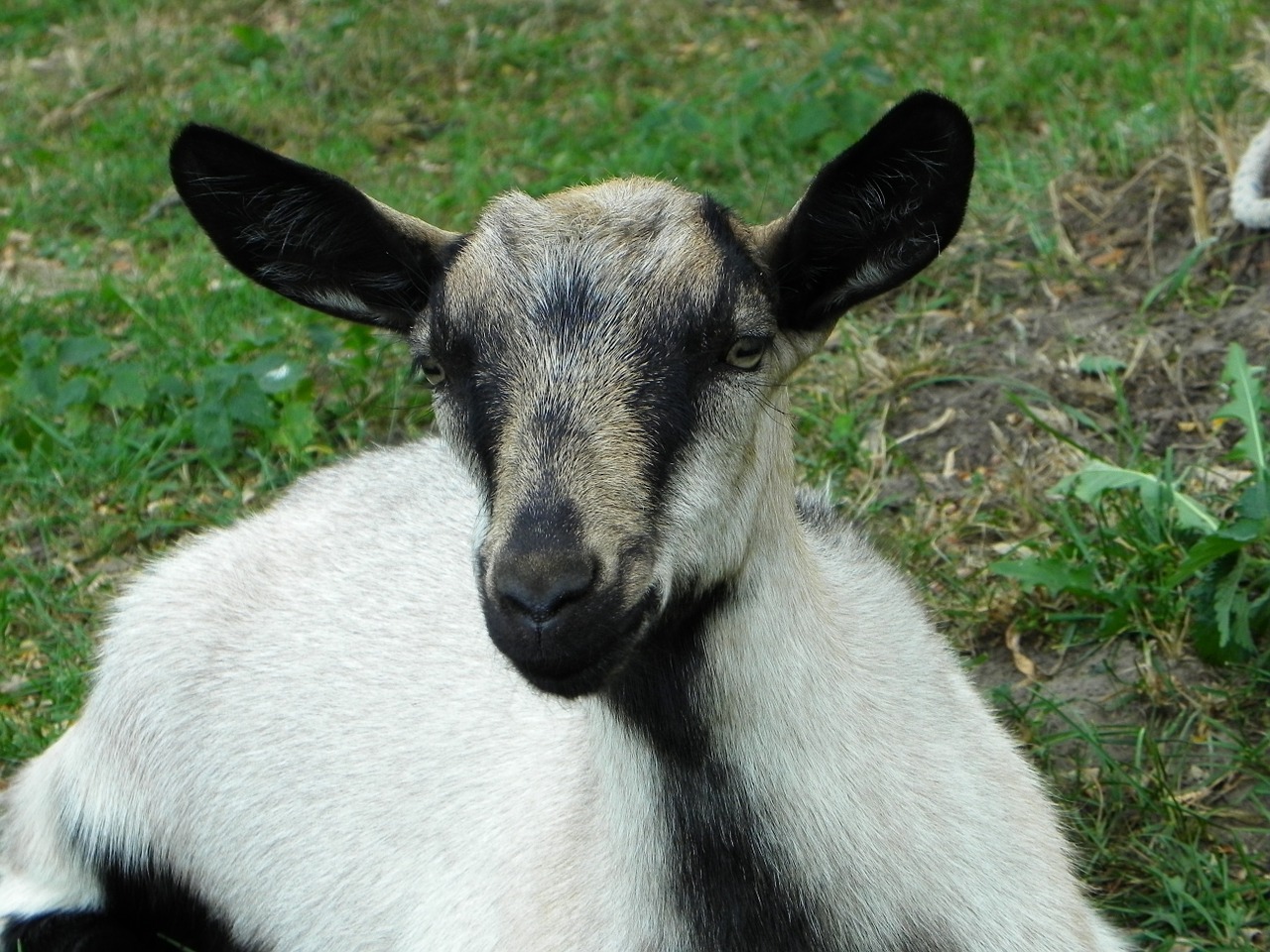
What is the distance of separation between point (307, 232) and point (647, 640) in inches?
40.2

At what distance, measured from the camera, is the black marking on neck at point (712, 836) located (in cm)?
286

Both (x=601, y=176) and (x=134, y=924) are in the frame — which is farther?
(x=601, y=176)

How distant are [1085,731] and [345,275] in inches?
84.1

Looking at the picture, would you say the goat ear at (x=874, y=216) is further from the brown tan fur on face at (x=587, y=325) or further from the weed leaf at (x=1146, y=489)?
the weed leaf at (x=1146, y=489)

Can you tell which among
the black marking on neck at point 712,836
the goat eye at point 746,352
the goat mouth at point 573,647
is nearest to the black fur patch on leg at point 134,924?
the black marking on neck at point 712,836

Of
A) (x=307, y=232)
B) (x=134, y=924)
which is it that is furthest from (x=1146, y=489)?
(x=134, y=924)

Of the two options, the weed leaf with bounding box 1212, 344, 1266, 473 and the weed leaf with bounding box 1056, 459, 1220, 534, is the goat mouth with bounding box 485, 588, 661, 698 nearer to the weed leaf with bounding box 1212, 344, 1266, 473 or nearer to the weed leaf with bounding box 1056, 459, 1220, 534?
the weed leaf with bounding box 1056, 459, 1220, 534

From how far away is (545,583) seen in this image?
7.99 ft

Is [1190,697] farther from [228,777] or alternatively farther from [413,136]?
[413,136]

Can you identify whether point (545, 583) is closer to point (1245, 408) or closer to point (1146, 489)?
point (1146, 489)

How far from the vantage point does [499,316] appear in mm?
2783

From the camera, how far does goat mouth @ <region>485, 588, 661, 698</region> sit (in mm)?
2463

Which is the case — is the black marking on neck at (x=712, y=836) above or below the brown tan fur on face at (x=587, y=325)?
below

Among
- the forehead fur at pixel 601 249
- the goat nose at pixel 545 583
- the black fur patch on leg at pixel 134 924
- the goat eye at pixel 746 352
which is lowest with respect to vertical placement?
the black fur patch on leg at pixel 134 924
